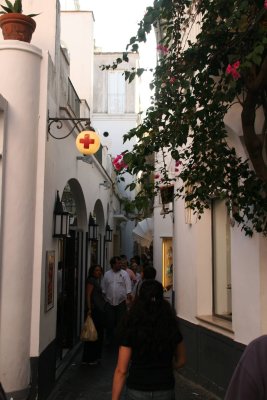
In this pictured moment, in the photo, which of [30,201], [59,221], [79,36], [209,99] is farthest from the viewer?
[79,36]

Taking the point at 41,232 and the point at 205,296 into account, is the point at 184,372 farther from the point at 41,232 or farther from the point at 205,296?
the point at 41,232

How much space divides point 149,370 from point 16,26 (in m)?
4.73

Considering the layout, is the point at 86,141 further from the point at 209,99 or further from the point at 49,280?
the point at 209,99

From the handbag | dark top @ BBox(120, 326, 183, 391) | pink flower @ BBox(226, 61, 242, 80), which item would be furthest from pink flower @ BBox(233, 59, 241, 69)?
the handbag

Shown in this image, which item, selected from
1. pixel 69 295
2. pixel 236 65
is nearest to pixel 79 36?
pixel 69 295

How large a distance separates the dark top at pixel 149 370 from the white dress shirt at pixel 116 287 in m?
6.90

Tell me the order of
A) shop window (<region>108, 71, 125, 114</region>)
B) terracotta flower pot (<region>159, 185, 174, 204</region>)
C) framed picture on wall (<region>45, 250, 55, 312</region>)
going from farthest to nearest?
shop window (<region>108, 71, 125, 114</region>) → terracotta flower pot (<region>159, 185, 174, 204</region>) → framed picture on wall (<region>45, 250, 55, 312</region>)

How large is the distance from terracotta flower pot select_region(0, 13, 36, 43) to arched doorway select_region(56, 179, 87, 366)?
12.3ft

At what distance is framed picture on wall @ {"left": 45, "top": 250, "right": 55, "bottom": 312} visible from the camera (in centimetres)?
676

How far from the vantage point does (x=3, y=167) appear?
610cm

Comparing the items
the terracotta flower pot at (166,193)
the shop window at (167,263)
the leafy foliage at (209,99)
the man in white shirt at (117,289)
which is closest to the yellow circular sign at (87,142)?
the terracotta flower pot at (166,193)

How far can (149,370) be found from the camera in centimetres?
354

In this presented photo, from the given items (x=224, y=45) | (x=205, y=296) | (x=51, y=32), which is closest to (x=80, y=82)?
(x=51, y=32)

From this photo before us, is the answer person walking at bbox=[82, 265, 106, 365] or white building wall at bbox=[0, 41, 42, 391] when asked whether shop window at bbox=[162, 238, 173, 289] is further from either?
white building wall at bbox=[0, 41, 42, 391]
